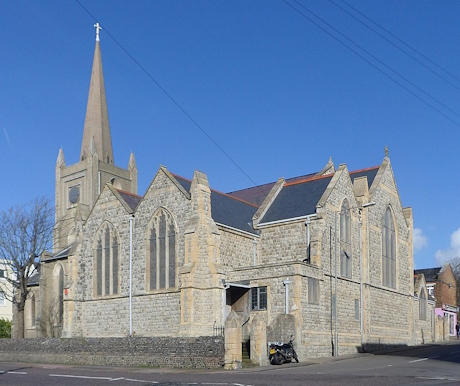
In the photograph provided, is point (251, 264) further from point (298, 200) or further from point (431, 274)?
point (431, 274)

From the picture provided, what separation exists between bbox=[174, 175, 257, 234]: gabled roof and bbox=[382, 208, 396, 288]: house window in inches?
380

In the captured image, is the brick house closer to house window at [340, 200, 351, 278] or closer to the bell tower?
house window at [340, 200, 351, 278]

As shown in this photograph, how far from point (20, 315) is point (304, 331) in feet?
75.1

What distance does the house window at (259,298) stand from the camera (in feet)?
111

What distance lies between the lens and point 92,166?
70.4 meters

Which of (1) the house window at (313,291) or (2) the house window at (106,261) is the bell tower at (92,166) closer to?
(2) the house window at (106,261)

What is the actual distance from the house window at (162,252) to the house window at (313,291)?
7.94 m

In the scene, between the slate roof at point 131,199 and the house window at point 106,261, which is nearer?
the house window at point 106,261

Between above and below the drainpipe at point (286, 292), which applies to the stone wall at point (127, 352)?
below

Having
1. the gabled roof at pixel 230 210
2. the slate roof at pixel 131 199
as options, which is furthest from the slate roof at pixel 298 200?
the slate roof at pixel 131 199

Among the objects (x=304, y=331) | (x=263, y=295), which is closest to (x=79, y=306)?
(x=263, y=295)

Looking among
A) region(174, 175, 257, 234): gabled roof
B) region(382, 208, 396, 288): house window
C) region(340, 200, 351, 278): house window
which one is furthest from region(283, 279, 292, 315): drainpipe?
region(382, 208, 396, 288): house window

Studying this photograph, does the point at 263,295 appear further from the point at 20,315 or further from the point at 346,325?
the point at 20,315

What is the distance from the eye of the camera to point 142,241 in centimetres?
3831
